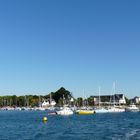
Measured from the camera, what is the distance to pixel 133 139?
69562 millimetres

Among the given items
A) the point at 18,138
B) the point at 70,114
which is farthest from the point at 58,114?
the point at 18,138

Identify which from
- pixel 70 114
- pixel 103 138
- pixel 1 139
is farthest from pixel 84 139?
pixel 70 114

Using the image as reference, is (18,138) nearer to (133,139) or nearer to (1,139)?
(1,139)

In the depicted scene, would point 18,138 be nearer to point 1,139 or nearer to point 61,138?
point 1,139

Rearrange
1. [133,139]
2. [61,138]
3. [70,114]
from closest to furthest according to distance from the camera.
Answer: [133,139] → [61,138] → [70,114]

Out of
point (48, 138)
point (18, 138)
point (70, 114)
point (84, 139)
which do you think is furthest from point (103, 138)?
point (70, 114)

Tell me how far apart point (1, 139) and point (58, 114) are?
11514 cm

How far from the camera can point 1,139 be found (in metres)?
76.7

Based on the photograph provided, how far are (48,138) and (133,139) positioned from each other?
15221 millimetres

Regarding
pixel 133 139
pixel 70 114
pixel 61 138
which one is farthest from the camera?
pixel 70 114

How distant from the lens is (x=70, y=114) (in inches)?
7485

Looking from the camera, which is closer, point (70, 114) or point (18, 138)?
point (18, 138)

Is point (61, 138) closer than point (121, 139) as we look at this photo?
No

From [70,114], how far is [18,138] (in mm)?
113631
